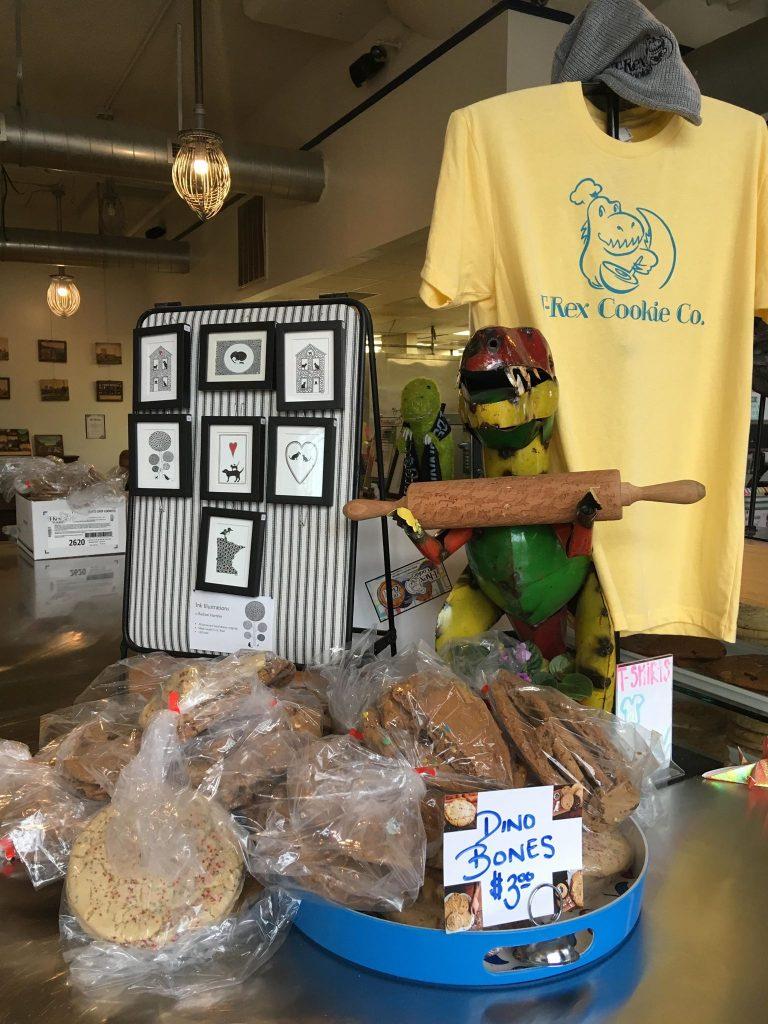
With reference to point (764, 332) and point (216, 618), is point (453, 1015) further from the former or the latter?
point (764, 332)

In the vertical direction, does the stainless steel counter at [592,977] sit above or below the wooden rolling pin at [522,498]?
below

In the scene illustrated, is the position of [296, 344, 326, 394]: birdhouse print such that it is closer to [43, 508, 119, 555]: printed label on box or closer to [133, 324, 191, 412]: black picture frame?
[133, 324, 191, 412]: black picture frame

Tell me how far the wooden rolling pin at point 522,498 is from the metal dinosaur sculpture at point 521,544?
22 mm

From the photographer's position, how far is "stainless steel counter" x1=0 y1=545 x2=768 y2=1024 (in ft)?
2.25

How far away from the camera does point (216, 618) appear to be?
1.51 metres

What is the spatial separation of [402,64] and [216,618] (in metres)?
3.65

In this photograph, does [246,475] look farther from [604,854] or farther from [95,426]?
[95,426]

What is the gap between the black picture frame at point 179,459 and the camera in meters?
1.54

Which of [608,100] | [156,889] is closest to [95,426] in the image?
[608,100]

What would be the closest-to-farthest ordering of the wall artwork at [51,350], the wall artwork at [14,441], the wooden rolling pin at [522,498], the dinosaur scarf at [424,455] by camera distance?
the wooden rolling pin at [522,498] → the dinosaur scarf at [424,455] → the wall artwork at [14,441] → the wall artwork at [51,350]

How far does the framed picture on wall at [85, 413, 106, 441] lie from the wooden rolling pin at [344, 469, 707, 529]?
28.2 feet

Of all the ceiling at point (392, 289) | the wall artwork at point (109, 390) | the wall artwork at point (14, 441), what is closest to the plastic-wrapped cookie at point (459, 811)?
the ceiling at point (392, 289)

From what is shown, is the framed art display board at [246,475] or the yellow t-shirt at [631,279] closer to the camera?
the yellow t-shirt at [631,279]

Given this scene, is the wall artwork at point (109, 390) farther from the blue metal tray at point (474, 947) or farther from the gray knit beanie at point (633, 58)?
the blue metal tray at point (474, 947)
